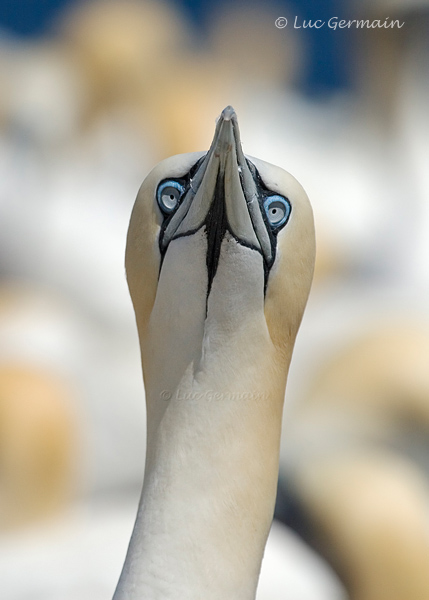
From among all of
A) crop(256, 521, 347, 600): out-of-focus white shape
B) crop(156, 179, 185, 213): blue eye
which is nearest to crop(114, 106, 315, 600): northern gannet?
crop(156, 179, 185, 213): blue eye

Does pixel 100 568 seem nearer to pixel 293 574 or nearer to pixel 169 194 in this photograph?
pixel 293 574

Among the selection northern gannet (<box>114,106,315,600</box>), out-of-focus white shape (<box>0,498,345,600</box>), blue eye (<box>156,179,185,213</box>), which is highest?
blue eye (<box>156,179,185,213</box>)

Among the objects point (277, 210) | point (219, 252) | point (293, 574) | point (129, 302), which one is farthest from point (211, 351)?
point (129, 302)

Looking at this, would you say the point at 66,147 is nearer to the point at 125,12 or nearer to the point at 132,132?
the point at 132,132

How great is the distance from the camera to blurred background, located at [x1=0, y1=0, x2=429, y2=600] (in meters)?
2.86

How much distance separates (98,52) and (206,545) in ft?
17.9

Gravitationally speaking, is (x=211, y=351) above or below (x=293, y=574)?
above

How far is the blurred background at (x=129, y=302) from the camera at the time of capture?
2855 mm

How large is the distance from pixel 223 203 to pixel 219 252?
3.4 inches

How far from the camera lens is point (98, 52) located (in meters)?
6.34

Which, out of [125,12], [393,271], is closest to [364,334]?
[393,271]

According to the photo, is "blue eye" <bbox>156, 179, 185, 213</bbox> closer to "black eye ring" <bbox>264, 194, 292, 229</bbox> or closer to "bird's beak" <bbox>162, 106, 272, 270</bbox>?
"bird's beak" <bbox>162, 106, 272, 270</bbox>

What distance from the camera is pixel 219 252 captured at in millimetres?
1454

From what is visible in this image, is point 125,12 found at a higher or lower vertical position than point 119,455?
higher
